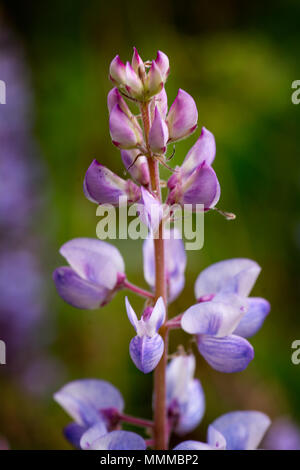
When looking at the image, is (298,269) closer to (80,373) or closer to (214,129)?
(214,129)

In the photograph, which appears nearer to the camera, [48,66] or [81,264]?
[81,264]

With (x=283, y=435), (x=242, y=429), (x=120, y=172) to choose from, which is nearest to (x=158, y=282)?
(x=242, y=429)

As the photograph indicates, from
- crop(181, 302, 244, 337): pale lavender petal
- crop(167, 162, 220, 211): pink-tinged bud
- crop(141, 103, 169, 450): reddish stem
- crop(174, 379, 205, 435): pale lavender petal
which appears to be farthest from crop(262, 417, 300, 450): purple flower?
crop(167, 162, 220, 211): pink-tinged bud

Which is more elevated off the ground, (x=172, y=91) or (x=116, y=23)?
(x=116, y=23)

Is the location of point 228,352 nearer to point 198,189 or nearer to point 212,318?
point 212,318

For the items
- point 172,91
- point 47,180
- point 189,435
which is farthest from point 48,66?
point 189,435

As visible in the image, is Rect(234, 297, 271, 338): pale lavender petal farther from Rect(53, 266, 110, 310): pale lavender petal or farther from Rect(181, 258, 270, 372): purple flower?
Rect(53, 266, 110, 310): pale lavender petal
